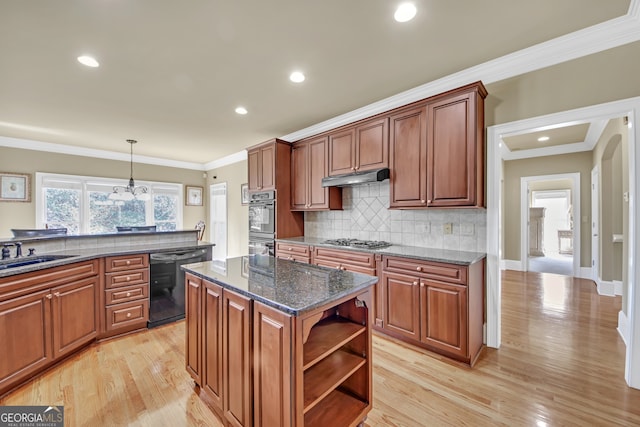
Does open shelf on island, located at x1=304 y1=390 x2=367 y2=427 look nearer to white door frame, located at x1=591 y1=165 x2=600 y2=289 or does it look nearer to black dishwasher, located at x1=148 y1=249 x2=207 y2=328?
black dishwasher, located at x1=148 y1=249 x2=207 y2=328

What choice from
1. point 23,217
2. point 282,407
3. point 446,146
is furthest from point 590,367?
point 23,217

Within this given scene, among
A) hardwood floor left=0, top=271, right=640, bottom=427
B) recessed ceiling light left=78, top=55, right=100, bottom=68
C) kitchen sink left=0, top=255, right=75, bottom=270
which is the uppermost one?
recessed ceiling light left=78, top=55, right=100, bottom=68

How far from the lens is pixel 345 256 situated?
3086mm

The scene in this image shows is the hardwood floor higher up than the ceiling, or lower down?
lower down

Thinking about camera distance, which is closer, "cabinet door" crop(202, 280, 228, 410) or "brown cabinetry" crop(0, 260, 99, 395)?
"cabinet door" crop(202, 280, 228, 410)

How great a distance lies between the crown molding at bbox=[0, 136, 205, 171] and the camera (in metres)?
4.68

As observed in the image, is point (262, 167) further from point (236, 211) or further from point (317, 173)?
point (236, 211)

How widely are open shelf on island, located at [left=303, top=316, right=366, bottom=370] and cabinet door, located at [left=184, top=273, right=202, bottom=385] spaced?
0.87m

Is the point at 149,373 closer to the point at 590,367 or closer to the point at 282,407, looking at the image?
the point at 282,407

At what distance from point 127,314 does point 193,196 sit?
4661 millimetres

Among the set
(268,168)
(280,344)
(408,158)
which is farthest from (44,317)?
(408,158)

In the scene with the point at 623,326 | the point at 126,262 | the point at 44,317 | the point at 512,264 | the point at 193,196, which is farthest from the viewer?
the point at 193,196

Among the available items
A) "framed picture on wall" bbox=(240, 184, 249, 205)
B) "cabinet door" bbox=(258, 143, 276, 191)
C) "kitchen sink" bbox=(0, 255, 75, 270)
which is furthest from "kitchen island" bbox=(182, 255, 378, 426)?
"framed picture on wall" bbox=(240, 184, 249, 205)

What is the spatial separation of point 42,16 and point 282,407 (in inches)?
116
